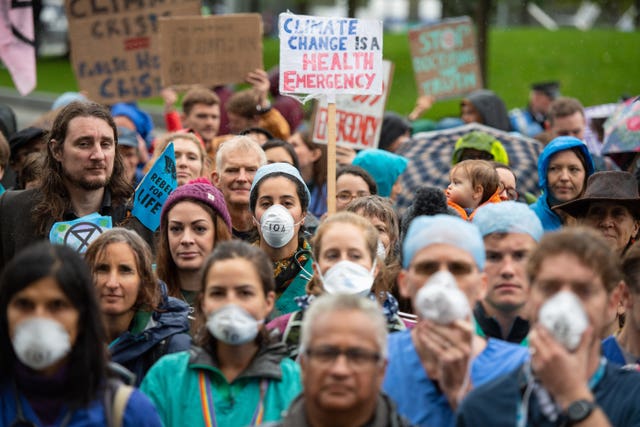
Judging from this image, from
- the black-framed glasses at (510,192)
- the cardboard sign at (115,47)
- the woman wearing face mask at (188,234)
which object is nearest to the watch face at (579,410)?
the woman wearing face mask at (188,234)

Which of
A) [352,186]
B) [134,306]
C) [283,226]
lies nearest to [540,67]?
[352,186]

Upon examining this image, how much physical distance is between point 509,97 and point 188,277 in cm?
1823

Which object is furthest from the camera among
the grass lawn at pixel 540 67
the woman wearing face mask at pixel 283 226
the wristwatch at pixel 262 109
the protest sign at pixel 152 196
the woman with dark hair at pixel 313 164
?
the grass lawn at pixel 540 67

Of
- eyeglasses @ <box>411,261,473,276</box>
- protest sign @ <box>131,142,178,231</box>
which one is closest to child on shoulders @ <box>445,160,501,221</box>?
protest sign @ <box>131,142,178,231</box>

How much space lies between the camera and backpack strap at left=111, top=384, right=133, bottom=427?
14.2 ft

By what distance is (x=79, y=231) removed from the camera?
6.89 m

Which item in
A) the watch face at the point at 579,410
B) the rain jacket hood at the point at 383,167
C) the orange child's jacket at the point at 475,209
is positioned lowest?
the rain jacket hood at the point at 383,167

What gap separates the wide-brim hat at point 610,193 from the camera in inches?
284

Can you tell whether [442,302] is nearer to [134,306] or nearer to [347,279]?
[347,279]

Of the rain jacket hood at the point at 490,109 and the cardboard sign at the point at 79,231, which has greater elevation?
the cardboard sign at the point at 79,231

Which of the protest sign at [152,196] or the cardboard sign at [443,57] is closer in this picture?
the protest sign at [152,196]

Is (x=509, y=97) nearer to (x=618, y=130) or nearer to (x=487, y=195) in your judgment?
(x=618, y=130)

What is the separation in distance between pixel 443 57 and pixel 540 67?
14.2 m

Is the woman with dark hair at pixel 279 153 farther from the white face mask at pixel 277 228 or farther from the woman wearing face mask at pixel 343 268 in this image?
the woman wearing face mask at pixel 343 268
